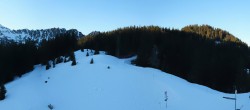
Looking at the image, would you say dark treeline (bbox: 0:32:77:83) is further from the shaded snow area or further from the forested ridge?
the shaded snow area

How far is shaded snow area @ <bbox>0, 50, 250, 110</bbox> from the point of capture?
1062 inches

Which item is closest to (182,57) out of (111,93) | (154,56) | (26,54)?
(154,56)

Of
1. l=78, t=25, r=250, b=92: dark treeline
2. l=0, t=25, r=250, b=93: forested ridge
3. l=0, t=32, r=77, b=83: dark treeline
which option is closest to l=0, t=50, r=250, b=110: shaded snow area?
l=0, t=32, r=77, b=83: dark treeline

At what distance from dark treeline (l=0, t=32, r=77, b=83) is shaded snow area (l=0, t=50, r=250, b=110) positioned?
7268mm

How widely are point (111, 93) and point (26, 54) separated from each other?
27.4 m

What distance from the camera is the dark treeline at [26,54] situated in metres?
47.0

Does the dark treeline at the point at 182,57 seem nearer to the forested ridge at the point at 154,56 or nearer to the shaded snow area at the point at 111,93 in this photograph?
the forested ridge at the point at 154,56

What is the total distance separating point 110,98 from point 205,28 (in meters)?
97.9

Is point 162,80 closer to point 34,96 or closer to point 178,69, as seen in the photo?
point 34,96

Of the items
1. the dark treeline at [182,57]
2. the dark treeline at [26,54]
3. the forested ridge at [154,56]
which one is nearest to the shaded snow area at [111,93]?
the dark treeline at [26,54]

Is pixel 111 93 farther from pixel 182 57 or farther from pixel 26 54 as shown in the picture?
pixel 182 57

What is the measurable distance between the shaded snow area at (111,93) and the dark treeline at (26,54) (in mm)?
7268

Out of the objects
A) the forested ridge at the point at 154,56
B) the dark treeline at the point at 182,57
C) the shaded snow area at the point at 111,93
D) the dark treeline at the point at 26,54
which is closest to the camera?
the shaded snow area at the point at 111,93

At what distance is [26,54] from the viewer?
5269cm
